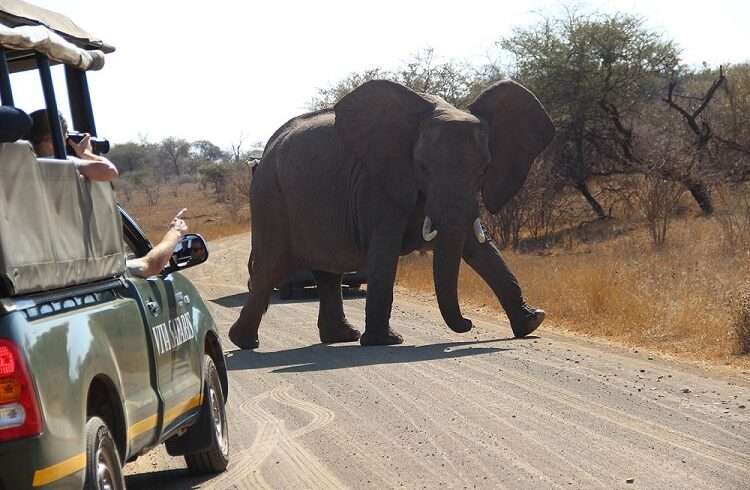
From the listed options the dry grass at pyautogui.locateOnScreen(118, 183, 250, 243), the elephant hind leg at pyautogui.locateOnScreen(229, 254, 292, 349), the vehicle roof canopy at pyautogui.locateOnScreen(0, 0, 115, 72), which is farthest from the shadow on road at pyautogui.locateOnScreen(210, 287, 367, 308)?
the dry grass at pyautogui.locateOnScreen(118, 183, 250, 243)

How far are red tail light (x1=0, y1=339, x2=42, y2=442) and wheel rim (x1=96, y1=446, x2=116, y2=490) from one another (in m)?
0.67

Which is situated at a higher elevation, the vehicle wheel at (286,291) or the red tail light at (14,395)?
the red tail light at (14,395)

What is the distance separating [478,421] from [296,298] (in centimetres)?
1495

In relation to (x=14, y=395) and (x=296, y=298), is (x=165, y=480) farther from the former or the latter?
(x=296, y=298)

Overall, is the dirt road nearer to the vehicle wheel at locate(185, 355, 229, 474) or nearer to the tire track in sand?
the tire track in sand

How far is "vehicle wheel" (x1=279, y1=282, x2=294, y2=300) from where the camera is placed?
24.1 metres

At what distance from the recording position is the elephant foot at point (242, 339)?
55.6 ft

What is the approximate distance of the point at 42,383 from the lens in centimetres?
512

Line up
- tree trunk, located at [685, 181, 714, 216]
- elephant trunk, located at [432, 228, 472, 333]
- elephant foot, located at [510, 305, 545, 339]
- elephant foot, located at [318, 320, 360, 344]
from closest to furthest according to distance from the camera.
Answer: elephant trunk, located at [432, 228, 472, 333], elephant foot, located at [510, 305, 545, 339], elephant foot, located at [318, 320, 360, 344], tree trunk, located at [685, 181, 714, 216]

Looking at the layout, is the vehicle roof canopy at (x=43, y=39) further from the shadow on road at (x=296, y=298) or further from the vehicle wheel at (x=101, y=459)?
the shadow on road at (x=296, y=298)

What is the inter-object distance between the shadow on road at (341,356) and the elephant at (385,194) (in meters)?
0.49

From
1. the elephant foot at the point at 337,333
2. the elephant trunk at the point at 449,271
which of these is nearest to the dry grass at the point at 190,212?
the elephant foot at the point at 337,333

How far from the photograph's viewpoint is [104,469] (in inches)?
228

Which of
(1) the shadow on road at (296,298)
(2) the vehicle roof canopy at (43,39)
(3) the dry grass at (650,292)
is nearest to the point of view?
(2) the vehicle roof canopy at (43,39)
